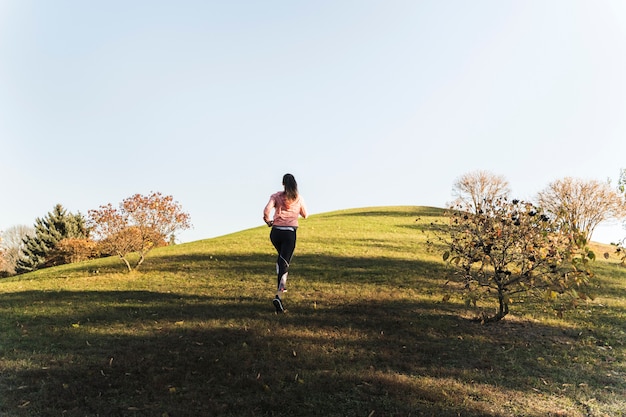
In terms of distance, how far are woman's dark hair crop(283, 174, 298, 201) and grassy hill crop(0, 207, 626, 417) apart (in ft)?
9.11

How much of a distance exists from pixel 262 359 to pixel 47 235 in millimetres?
50520

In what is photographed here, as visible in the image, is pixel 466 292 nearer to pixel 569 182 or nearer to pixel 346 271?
pixel 346 271

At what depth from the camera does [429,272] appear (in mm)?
15461

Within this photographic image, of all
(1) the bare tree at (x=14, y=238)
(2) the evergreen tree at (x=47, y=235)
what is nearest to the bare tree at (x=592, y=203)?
(2) the evergreen tree at (x=47, y=235)

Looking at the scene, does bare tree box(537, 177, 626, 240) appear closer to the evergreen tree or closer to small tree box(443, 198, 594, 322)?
small tree box(443, 198, 594, 322)

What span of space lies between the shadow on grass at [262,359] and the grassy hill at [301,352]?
31 millimetres

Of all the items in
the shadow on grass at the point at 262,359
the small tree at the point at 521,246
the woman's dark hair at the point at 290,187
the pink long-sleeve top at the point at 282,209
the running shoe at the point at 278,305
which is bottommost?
the shadow on grass at the point at 262,359

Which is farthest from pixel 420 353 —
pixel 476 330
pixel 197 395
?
pixel 197 395

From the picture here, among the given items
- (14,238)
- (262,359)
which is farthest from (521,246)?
(14,238)

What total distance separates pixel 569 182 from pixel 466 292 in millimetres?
31664

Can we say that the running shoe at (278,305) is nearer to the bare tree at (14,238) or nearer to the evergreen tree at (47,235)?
the evergreen tree at (47,235)

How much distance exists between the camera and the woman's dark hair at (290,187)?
31.5 ft

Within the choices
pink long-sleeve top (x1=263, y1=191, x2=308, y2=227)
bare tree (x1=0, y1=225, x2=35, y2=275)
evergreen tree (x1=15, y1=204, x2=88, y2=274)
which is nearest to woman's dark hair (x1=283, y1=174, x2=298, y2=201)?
pink long-sleeve top (x1=263, y1=191, x2=308, y2=227)

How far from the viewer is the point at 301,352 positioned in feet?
24.8
